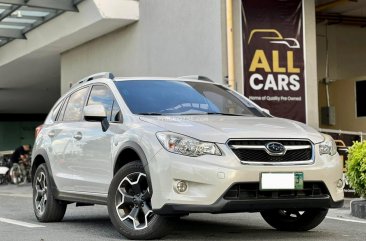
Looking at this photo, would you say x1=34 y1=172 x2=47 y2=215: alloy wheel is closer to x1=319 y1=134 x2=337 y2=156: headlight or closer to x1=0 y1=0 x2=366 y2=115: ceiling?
x1=319 y1=134 x2=337 y2=156: headlight

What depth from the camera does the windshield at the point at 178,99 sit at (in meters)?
6.95

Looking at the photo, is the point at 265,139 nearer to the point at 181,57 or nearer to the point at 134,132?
the point at 134,132

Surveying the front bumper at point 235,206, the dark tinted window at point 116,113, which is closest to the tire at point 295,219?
the front bumper at point 235,206

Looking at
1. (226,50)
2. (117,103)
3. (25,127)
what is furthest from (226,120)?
(25,127)

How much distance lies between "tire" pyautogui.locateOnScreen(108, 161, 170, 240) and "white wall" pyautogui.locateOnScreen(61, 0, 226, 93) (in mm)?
7797

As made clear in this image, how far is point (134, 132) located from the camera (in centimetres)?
645

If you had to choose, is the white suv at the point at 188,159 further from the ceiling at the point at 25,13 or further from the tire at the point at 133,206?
the ceiling at the point at 25,13

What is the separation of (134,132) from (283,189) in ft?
5.01

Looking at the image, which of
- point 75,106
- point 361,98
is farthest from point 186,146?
point 361,98

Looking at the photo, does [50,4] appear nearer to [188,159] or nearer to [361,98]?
[361,98]

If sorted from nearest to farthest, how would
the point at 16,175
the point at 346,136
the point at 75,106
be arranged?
the point at 75,106 < the point at 346,136 < the point at 16,175

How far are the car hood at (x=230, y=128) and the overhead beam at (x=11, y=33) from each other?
1532cm

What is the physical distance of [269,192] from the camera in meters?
5.96

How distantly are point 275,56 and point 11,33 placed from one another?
33.3ft
